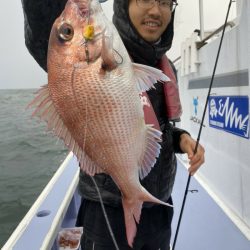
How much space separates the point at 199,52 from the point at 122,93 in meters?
2.91

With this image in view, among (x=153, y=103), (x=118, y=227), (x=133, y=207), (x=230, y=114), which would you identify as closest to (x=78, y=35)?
(x=133, y=207)

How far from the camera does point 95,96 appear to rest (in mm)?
927

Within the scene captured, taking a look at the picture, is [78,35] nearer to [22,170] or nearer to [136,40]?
[136,40]

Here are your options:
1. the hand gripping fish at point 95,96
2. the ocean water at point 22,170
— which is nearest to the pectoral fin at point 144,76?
the hand gripping fish at point 95,96

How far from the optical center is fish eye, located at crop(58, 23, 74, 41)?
89 centimetres

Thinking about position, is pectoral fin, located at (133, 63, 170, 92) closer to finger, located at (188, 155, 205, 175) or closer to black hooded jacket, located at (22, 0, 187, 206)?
black hooded jacket, located at (22, 0, 187, 206)

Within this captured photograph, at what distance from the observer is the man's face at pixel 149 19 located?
1350 mm

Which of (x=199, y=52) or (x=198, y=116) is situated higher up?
(x=199, y=52)

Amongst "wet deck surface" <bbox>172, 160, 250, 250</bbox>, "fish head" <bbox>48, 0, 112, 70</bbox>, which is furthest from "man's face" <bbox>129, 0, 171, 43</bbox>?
"wet deck surface" <bbox>172, 160, 250, 250</bbox>

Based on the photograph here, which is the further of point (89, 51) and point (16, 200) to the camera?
point (16, 200)

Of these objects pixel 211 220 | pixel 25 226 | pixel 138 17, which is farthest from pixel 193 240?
pixel 138 17

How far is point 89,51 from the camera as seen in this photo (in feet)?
2.95

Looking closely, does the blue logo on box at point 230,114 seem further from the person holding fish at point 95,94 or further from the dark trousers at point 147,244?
the person holding fish at point 95,94

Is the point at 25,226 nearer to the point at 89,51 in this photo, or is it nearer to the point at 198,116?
the point at 89,51
